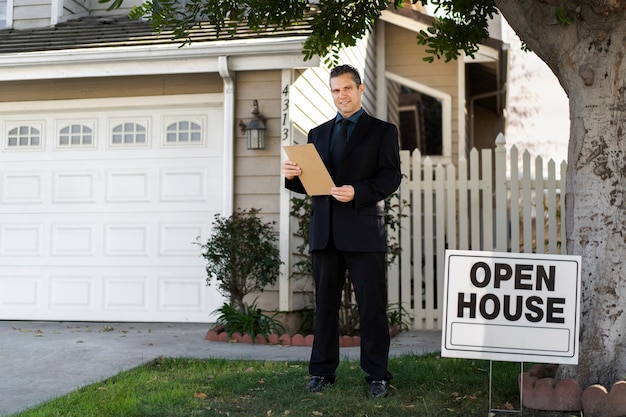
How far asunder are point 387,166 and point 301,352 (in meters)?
2.34

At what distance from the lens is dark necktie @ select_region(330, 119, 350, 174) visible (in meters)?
4.24

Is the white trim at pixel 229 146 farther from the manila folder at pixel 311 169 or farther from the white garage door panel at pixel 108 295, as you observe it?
the manila folder at pixel 311 169

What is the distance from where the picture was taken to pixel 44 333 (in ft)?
22.5

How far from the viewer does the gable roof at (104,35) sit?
7493mm

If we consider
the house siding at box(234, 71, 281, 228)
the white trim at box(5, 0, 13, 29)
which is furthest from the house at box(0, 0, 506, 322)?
the white trim at box(5, 0, 13, 29)

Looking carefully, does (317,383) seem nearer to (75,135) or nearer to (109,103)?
(109,103)

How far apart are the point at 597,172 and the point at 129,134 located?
554 cm

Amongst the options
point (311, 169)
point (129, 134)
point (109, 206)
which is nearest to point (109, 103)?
point (129, 134)

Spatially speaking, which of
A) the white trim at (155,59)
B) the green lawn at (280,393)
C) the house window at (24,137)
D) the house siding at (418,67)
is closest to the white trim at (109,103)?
the house window at (24,137)

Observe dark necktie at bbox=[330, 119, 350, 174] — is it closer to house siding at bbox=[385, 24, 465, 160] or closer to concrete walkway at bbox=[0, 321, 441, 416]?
concrete walkway at bbox=[0, 321, 441, 416]

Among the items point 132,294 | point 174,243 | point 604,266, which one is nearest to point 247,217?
point 174,243

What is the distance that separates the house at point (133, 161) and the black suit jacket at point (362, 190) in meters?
3.12

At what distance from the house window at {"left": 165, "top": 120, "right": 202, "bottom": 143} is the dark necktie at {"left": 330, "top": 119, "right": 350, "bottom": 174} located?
3.89m

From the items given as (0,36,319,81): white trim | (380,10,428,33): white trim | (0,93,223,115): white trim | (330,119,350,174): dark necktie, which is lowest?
(330,119,350,174): dark necktie
